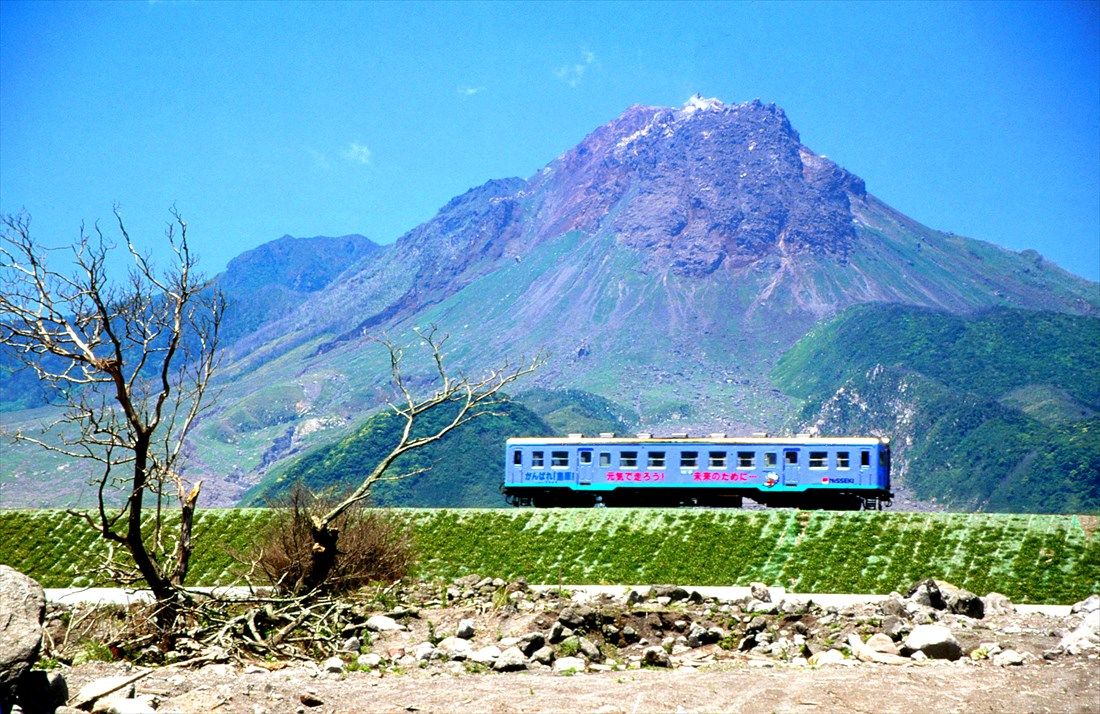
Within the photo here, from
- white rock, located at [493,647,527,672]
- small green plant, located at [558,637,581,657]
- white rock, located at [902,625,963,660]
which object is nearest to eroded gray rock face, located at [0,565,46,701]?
white rock, located at [493,647,527,672]

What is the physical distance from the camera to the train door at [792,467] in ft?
112

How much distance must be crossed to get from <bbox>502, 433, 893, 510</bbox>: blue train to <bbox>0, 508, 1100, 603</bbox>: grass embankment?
218 inches

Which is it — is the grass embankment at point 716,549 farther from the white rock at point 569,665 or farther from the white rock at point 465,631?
the white rock at point 569,665

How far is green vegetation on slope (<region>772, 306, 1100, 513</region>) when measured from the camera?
397ft

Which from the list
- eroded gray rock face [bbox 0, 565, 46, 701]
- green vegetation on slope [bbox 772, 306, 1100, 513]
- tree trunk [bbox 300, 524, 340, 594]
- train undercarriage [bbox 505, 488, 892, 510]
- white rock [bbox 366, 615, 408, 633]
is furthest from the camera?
green vegetation on slope [bbox 772, 306, 1100, 513]

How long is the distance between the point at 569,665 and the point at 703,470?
21.1 m

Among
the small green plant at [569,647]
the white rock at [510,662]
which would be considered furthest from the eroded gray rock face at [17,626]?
the small green plant at [569,647]

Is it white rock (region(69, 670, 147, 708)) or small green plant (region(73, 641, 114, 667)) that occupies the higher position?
white rock (region(69, 670, 147, 708))

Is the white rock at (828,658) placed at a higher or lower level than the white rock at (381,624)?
higher

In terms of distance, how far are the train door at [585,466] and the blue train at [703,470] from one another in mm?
31

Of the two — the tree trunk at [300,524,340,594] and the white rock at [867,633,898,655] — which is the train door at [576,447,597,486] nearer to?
the tree trunk at [300,524,340,594]

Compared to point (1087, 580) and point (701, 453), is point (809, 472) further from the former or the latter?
point (1087, 580)

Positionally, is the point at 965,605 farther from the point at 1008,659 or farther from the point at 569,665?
the point at 569,665

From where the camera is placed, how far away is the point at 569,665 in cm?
1451
